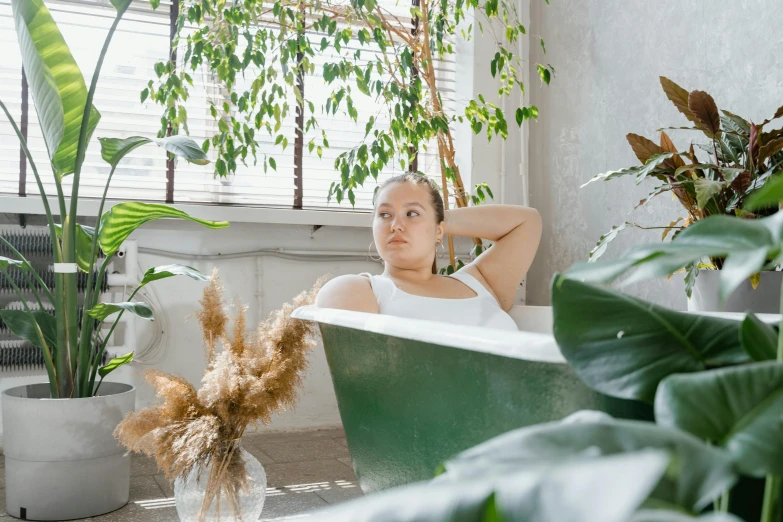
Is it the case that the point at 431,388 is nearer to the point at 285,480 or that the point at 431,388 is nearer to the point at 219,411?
the point at 219,411

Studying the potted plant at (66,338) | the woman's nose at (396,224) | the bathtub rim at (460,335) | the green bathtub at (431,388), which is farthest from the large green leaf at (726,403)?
the potted plant at (66,338)

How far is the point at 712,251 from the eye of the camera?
48 centimetres

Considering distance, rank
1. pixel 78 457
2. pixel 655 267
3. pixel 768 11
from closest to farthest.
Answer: pixel 655 267, pixel 78 457, pixel 768 11

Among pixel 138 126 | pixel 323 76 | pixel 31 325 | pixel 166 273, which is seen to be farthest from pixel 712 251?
pixel 138 126

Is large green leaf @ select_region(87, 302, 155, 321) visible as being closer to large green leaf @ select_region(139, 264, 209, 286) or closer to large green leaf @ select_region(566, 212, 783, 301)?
large green leaf @ select_region(139, 264, 209, 286)

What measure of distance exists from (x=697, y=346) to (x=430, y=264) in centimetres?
144

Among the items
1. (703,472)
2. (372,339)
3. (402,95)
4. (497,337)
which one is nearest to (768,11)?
(402,95)

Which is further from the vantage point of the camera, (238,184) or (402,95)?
(238,184)

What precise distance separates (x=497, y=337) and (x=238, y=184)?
234cm

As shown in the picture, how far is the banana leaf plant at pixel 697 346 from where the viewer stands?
1.47 feet

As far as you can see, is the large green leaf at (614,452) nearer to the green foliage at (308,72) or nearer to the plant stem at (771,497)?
the plant stem at (771,497)

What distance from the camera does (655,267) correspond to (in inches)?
19.6

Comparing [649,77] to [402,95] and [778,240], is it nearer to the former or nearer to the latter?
[402,95]

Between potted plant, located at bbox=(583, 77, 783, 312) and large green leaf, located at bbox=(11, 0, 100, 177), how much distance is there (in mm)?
1447
